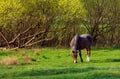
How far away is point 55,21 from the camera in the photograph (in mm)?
44000

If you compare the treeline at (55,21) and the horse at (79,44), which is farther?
the treeline at (55,21)

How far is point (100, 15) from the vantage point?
48031 mm

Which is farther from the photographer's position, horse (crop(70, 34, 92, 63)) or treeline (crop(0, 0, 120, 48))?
treeline (crop(0, 0, 120, 48))

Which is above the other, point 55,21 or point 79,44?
point 55,21

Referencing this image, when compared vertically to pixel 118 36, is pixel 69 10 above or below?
above

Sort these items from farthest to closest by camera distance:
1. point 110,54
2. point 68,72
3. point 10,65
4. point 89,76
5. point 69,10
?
point 69,10 < point 110,54 < point 10,65 < point 68,72 < point 89,76

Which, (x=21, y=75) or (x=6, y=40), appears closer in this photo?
(x=21, y=75)

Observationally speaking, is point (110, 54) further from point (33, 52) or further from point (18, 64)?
point (18, 64)

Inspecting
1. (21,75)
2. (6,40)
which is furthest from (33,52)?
(21,75)

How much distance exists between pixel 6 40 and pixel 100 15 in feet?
37.4

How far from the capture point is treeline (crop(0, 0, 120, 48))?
135 feet

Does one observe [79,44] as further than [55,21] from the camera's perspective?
No

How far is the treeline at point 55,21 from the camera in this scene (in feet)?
135

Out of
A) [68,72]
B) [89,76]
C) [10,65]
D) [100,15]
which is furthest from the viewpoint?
[100,15]
